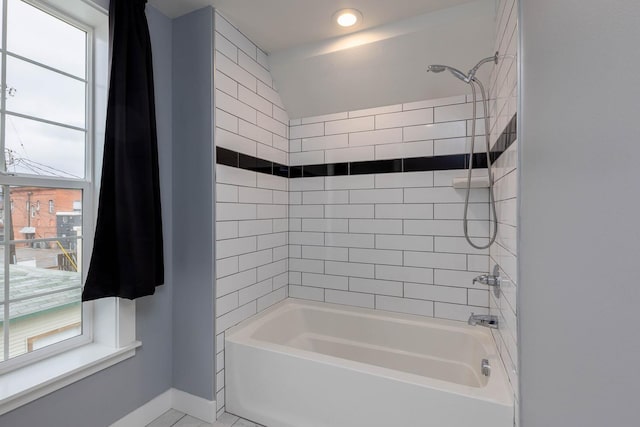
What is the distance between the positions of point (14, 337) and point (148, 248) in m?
0.65

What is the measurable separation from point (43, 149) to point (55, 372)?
107 cm

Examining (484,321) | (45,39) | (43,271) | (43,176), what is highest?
(45,39)

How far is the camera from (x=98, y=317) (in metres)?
1.59

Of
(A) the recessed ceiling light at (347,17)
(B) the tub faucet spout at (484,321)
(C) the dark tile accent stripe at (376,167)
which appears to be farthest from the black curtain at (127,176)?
(B) the tub faucet spout at (484,321)

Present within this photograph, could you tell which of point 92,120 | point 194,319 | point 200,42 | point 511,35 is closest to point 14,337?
point 194,319

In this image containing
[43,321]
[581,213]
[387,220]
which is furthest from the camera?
[387,220]

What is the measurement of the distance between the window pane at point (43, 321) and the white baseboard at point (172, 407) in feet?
1.89

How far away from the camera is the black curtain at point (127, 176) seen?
1430 millimetres

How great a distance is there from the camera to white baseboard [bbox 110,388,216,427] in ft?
5.30

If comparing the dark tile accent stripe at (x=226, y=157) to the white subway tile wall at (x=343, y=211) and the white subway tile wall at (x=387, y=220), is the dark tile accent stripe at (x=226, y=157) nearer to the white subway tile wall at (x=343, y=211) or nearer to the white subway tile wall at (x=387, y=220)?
the white subway tile wall at (x=343, y=211)

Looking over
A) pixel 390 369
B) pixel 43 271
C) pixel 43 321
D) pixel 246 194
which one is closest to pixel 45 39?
pixel 43 271

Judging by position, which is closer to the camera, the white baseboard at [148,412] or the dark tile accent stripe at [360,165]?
the white baseboard at [148,412]

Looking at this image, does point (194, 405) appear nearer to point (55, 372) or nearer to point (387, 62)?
point (55, 372)

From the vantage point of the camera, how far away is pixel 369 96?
219cm
